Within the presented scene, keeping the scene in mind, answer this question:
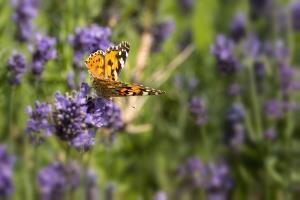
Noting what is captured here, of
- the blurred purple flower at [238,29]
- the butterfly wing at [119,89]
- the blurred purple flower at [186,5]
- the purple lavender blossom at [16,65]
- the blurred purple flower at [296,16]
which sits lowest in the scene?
the butterfly wing at [119,89]

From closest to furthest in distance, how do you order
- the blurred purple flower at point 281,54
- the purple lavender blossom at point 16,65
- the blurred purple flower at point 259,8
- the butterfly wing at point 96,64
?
the butterfly wing at point 96,64 → the purple lavender blossom at point 16,65 → the blurred purple flower at point 281,54 → the blurred purple flower at point 259,8

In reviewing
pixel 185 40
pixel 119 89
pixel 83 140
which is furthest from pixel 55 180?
pixel 185 40

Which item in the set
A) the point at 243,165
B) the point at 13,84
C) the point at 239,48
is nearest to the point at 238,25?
the point at 239,48

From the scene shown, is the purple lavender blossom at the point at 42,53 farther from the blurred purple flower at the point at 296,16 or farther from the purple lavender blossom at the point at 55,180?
the blurred purple flower at the point at 296,16

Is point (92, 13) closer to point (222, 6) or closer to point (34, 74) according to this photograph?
point (34, 74)

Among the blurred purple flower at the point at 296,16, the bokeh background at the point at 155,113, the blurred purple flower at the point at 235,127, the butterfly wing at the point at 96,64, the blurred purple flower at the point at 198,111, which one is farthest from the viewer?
the blurred purple flower at the point at 296,16

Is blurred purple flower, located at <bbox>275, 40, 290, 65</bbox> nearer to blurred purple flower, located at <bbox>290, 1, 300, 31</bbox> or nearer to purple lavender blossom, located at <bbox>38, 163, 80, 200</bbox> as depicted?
blurred purple flower, located at <bbox>290, 1, 300, 31</bbox>

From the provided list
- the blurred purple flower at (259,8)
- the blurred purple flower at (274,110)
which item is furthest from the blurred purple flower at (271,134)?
the blurred purple flower at (259,8)

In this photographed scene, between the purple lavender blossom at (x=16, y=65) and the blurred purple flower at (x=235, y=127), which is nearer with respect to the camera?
the purple lavender blossom at (x=16, y=65)
